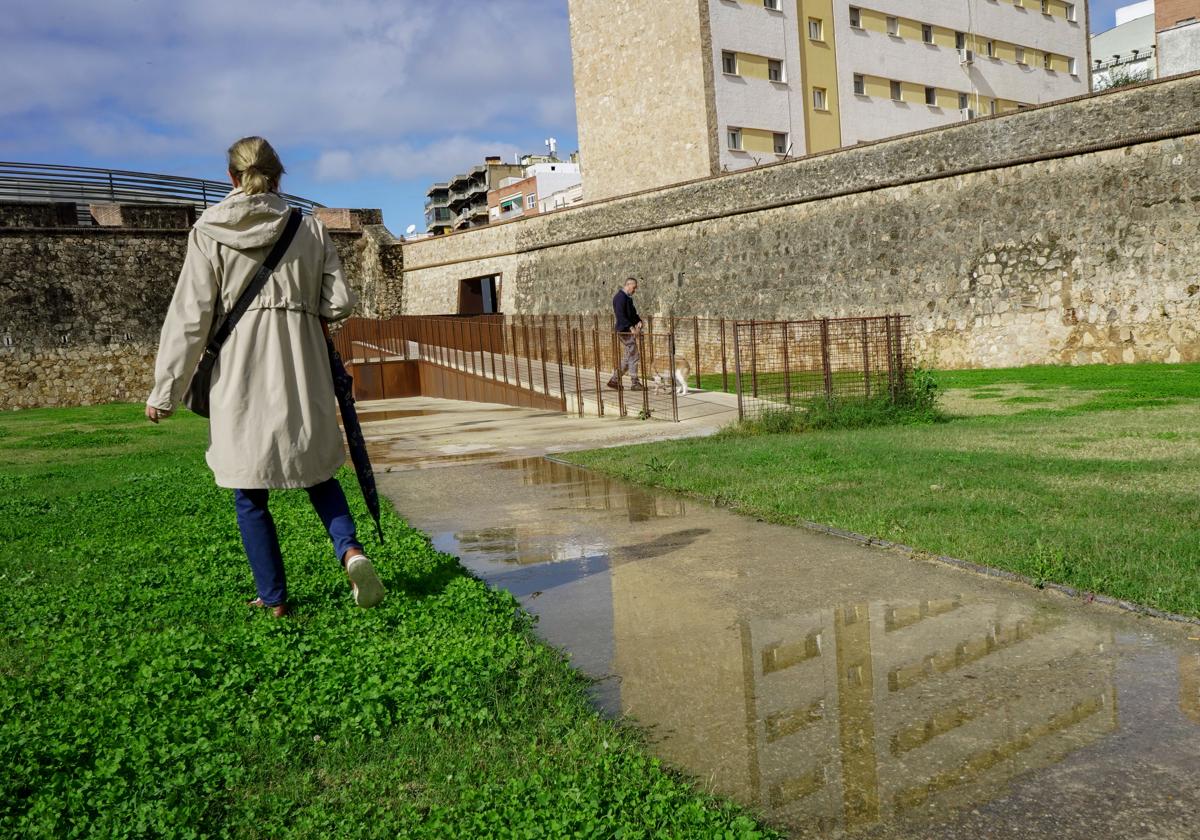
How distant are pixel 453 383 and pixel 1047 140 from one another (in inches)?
507

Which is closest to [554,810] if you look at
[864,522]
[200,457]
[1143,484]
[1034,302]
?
[864,522]

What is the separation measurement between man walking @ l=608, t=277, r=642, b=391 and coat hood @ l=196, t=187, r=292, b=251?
412 inches

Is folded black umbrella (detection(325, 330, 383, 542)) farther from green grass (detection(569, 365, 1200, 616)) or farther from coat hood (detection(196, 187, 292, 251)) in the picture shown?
green grass (detection(569, 365, 1200, 616))

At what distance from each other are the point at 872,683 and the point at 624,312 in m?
13.0

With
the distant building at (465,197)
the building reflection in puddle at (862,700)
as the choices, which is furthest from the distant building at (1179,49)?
the distant building at (465,197)

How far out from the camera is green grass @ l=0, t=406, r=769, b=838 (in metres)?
2.53

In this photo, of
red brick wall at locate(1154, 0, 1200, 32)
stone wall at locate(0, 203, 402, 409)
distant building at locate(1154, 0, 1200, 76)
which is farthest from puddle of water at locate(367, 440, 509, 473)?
red brick wall at locate(1154, 0, 1200, 32)

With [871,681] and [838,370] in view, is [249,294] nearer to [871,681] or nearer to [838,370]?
[871,681]

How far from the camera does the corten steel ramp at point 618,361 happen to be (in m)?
11.7

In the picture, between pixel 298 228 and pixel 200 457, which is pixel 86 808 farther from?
pixel 200 457

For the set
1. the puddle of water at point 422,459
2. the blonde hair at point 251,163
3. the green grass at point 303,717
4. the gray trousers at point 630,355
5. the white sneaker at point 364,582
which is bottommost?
the puddle of water at point 422,459

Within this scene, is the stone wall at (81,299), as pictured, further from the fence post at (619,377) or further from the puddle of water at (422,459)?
the puddle of water at (422,459)

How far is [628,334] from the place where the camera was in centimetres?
1517

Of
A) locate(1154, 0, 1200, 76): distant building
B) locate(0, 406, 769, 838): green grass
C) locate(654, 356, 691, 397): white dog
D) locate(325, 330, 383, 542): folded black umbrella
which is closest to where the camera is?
locate(0, 406, 769, 838): green grass
